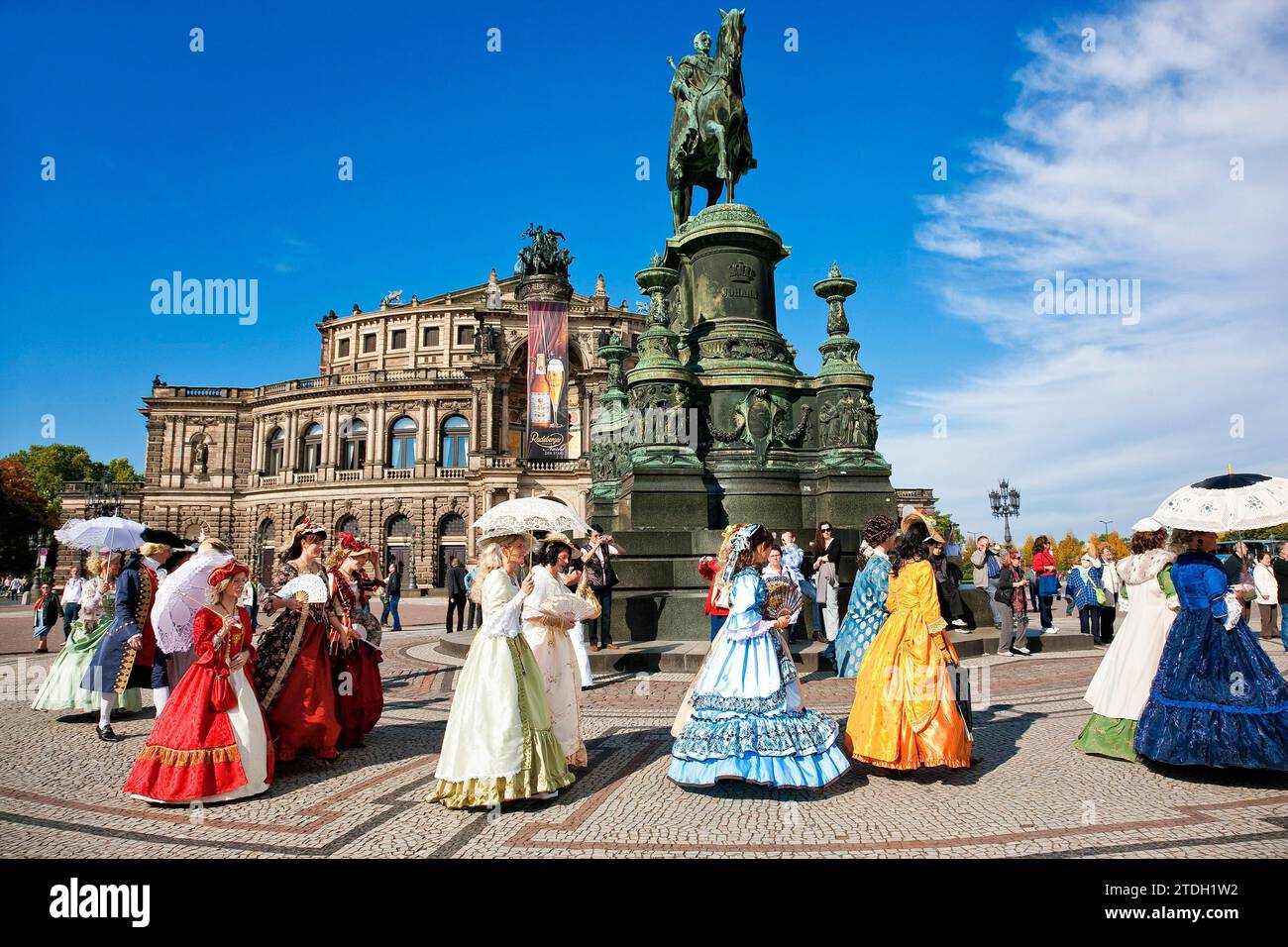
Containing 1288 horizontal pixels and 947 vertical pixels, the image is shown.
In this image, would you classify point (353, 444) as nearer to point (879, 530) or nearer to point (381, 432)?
point (381, 432)

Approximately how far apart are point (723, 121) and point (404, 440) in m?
45.8

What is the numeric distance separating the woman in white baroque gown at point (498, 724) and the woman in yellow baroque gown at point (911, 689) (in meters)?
2.10

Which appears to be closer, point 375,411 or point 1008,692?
point 1008,692

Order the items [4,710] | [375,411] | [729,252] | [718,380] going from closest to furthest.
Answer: [4,710]
[718,380]
[729,252]
[375,411]

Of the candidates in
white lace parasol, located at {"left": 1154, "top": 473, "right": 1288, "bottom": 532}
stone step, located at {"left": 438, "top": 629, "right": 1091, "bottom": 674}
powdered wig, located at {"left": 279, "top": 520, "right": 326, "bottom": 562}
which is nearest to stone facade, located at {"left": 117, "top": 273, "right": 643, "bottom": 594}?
stone step, located at {"left": 438, "top": 629, "right": 1091, "bottom": 674}

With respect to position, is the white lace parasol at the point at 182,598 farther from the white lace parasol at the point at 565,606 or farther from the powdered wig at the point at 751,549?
the powdered wig at the point at 751,549

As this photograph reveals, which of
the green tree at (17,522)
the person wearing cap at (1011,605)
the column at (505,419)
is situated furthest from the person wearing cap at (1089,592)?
the green tree at (17,522)

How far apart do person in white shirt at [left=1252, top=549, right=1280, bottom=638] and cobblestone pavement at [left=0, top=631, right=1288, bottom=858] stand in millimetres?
9348

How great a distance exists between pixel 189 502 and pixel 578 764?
64776 mm

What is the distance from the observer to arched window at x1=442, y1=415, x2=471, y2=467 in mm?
56281

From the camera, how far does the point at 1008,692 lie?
27.2ft

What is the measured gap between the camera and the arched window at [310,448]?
5800 cm
